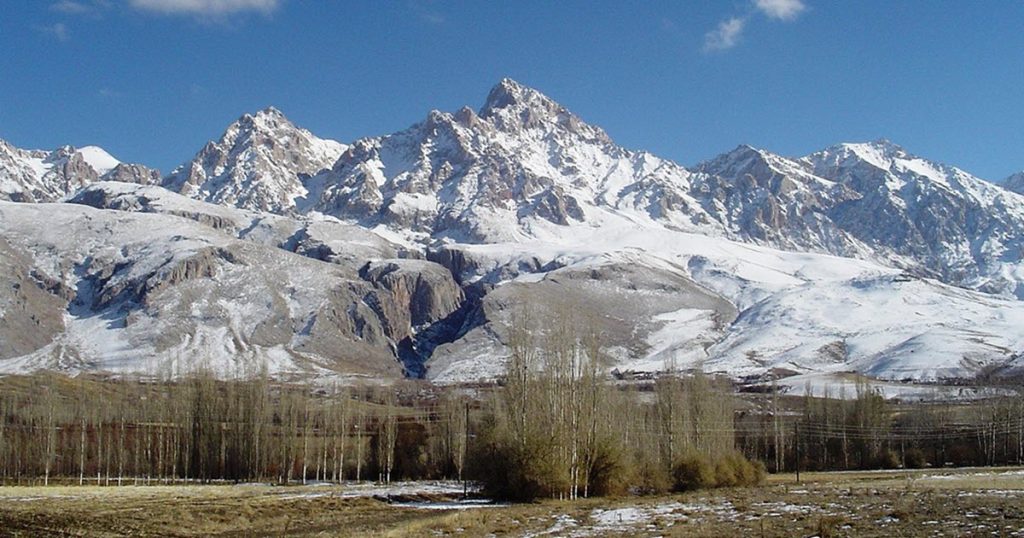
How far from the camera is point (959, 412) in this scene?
15100 cm

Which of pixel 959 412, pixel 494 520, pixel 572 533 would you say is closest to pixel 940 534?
pixel 572 533

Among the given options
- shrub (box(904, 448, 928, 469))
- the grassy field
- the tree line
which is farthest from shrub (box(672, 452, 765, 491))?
shrub (box(904, 448, 928, 469))

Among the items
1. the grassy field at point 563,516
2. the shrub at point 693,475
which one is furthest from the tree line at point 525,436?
the grassy field at point 563,516

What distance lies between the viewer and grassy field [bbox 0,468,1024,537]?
1315 inches

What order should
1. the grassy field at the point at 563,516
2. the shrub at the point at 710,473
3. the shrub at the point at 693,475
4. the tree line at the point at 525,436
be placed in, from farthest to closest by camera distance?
the shrub at the point at 710,473 → the shrub at the point at 693,475 → the tree line at the point at 525,436 → the grassy field at the point at 563,516

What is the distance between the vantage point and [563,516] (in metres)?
45.1

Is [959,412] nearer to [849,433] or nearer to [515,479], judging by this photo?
[849,433]

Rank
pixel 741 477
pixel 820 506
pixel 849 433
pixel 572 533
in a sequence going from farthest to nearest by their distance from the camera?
pixel 849 433 → pixel 741 477 → pixel 820 506 → pixel 572 533

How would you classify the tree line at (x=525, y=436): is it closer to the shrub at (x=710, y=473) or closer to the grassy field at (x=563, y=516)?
the shrub at (x=710, y=473)

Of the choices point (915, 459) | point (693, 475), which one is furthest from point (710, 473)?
point (915, 459)

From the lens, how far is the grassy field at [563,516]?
3341 centimetres

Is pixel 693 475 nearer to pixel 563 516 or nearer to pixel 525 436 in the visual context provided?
pixel 525 436

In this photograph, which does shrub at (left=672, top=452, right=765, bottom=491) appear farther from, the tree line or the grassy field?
the grassy field

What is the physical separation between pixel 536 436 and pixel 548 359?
8553 mm
